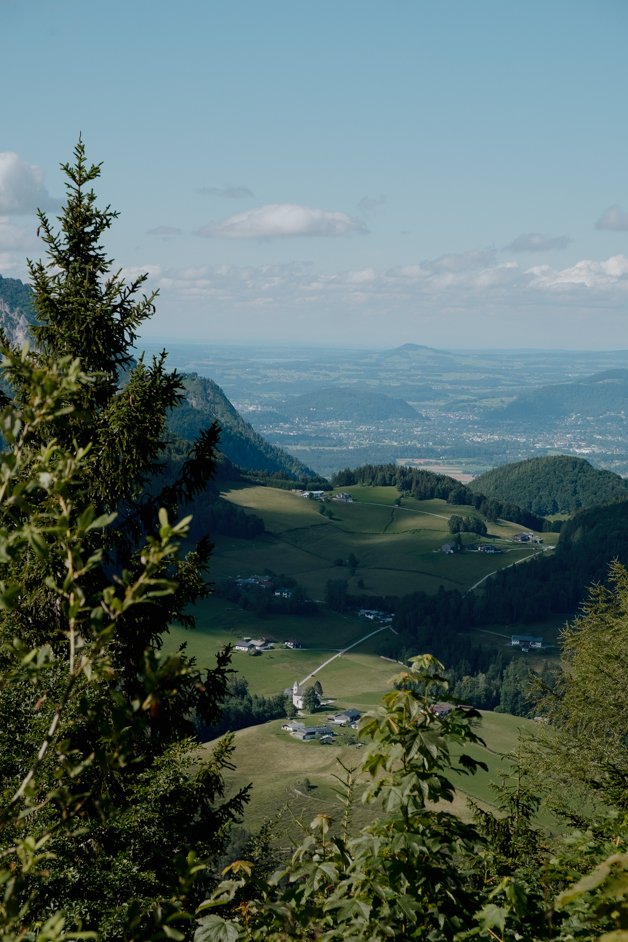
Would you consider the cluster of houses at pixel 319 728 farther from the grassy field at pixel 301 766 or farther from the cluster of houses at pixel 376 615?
the cluster of houses at pixel 376 615

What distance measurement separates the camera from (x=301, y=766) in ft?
314

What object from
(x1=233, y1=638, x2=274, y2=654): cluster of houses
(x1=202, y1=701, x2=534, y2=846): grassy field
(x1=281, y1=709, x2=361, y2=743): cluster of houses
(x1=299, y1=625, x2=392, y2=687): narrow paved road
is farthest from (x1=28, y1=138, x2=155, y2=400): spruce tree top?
(x1=233, y1=638, x2=274, y2=654): cluster of houses

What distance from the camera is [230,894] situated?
15.2ft

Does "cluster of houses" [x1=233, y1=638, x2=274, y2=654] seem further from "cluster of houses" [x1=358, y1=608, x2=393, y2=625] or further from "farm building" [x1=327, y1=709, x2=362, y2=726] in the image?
"farm building" [x1=327, y1=709, x2=362, y2=726]

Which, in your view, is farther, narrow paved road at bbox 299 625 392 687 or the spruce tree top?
narrow paved road at bbox 299 625 392 687

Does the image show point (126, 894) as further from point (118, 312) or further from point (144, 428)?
point (118, 312)

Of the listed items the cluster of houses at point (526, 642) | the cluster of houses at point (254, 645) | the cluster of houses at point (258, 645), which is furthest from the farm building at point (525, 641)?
the cluster of houses at point (254, 645)

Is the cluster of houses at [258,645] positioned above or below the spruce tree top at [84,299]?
below

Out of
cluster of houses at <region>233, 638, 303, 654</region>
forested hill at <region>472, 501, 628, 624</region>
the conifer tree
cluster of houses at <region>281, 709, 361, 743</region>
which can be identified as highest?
the conifer tree

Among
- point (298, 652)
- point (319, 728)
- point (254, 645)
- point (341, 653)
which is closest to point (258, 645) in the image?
point (254, 645)

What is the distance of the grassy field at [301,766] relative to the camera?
79.0 metres

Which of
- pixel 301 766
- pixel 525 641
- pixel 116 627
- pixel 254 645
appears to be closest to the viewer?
pixel 116 627

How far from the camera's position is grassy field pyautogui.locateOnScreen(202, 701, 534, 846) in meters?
79.0

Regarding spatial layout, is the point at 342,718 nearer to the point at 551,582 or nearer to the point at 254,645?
the point at 254,645
